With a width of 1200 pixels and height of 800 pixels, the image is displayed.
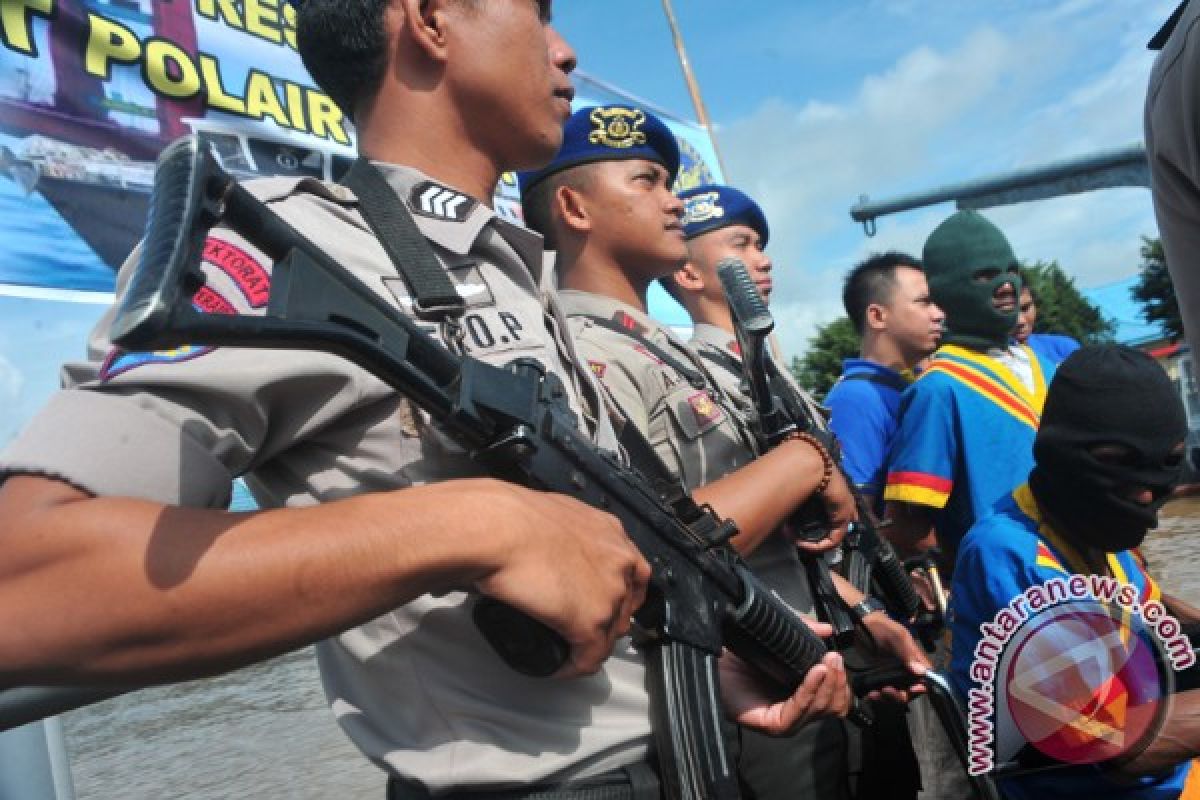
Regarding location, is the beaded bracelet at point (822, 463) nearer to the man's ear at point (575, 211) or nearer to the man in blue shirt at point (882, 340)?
the man's ear at point (575, 211)

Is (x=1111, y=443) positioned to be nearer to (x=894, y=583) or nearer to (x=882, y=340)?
(x=894, y=583)

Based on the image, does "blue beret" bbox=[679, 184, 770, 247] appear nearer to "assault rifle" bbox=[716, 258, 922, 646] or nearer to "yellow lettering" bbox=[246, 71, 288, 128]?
"assault rifle" bbox=[716, 258, 922, 646]

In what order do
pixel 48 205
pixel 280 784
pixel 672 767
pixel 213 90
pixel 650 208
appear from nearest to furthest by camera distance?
1. pixel 672 767
2. pixel 650 208
3. pixel 48 205
4. pixel 280 784
5. pixel 213 90

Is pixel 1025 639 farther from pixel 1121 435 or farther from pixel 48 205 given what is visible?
pixel 48 205

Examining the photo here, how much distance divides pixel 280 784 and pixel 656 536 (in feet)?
9.39

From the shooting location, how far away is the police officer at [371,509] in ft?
2.56

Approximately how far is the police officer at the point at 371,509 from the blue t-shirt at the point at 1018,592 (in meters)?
0.77

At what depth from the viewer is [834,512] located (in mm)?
2023

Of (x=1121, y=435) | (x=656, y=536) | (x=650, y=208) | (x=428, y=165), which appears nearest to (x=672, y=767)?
(x=656, y=536)

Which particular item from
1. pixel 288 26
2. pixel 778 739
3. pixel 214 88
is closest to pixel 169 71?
pixel 214 88

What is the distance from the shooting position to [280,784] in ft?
11.5

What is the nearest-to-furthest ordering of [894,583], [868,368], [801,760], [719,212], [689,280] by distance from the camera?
[801,760]
[894,583]
[689,280]
[719,212]
[868,368]

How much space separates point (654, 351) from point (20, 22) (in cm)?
235

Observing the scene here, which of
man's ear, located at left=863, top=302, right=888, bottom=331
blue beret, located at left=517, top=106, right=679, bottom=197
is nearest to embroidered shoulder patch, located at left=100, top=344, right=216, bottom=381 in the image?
blue beret, located at left=517, top=106, right=679, bottom=197
